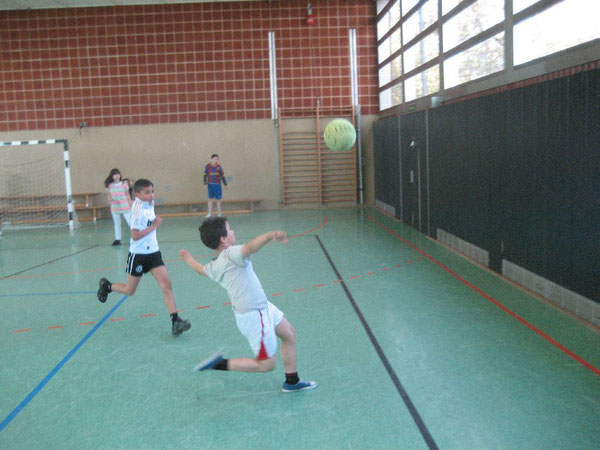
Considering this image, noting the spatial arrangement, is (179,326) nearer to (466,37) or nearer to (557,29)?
(557,29)

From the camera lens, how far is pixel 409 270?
288 inches

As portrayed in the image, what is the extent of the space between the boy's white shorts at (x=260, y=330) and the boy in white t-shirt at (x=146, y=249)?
1.76 m

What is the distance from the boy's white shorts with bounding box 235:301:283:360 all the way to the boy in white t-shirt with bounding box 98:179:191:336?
5.76 feet

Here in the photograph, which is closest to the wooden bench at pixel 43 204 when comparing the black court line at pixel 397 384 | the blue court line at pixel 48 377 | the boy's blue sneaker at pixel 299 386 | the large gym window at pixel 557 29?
the blue court line at pixel 48 377

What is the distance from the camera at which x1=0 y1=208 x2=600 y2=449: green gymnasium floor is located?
3209mm

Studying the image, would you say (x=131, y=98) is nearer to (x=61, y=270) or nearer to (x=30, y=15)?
(x=30, y=15)

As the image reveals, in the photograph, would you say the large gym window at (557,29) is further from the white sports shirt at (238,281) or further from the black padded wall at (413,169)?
the white sports shirt at (238,281)

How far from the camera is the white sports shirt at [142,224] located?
198 inches

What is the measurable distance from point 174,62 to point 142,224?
1178 centimetres

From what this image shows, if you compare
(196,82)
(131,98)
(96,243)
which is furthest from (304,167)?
(96,243)

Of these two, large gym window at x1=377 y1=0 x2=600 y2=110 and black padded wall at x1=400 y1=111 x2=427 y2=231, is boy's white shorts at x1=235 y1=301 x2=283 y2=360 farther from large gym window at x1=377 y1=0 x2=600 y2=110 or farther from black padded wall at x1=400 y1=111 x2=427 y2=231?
black padded wall at x1=400 y1=111 x2=427 y2=231

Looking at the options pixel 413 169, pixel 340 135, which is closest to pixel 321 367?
pixel 340 135

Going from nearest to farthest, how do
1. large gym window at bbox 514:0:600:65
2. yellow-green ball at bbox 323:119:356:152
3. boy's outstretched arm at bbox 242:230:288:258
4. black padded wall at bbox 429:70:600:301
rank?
1. boy's outstretched arm at bbox 242:230:288:258
2. black padded wall at bbox 429:70:600:301
3. large gym window at bbox 514:0:600:65
4. yellow-green ball at bbox 323:119:356:152

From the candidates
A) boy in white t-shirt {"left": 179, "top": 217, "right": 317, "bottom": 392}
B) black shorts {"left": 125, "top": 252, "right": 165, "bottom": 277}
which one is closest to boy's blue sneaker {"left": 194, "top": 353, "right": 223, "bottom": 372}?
boy in white t-shirt {"left": 179, "top": 217, "right": 317, "bottom": 392}
